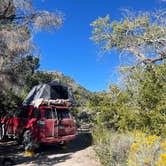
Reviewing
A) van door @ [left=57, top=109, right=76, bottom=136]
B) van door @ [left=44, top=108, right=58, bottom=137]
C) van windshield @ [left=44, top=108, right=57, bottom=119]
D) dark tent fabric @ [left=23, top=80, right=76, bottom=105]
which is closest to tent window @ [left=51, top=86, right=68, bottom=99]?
dark tent fabric @ [left=23, top=80, right=76, bottom=105]

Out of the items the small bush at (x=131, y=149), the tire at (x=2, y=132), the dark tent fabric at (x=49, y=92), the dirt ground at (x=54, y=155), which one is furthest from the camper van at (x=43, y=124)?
the small bush at (x=131, y=149)

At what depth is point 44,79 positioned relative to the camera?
2503 centimetres

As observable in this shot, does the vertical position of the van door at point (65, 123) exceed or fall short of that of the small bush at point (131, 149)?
it exceeds it

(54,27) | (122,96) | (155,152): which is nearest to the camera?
(155,152)

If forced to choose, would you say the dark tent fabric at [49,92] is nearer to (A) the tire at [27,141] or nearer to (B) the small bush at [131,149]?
(A) the tire at [27,141]

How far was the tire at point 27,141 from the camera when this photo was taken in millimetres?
13125

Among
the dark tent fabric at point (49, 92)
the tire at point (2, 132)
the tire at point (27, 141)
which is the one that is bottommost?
the tire at point (27, 141)

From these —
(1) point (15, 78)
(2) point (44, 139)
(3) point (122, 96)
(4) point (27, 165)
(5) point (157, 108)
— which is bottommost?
(4) point (27, 165)

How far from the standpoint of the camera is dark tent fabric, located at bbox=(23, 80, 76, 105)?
639 inches

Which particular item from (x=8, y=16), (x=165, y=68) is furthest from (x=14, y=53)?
(x=165, y=68)

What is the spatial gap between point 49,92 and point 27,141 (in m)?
3.65

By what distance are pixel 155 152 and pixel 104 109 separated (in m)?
7.18

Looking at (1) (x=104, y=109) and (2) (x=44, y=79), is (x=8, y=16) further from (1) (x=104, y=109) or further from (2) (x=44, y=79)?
(2) (x=44, y=79)

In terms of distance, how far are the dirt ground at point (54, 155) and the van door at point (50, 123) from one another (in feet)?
2.71
